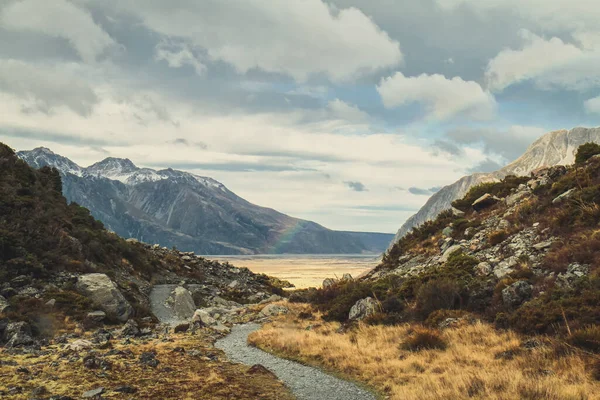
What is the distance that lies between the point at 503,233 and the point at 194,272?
1842 inches

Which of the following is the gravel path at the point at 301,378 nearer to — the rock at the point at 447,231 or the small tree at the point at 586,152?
the rock at the point at 447,231

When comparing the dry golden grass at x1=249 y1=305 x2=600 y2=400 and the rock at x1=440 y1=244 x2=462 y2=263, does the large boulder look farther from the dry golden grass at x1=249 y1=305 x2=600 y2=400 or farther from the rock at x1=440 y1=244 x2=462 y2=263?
the rock at x1=440 y1=244 x2=462 y2=263

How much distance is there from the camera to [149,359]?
17.1 m

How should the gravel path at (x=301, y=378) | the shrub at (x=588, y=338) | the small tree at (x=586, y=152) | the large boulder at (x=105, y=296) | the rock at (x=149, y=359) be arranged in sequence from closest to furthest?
the gravel path at (x=301, y=378) → the shrub at (x=588, y=338) → the rock at (x=149, y=359) → the large boulder at (x=105, y=296) → the small tree at (x=586, y=152)

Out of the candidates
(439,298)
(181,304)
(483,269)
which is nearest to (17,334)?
(181,304)

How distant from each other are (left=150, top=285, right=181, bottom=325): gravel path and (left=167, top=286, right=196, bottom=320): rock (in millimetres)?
552

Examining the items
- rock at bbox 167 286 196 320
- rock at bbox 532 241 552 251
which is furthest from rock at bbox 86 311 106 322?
rock at bbox 532 241 552 251

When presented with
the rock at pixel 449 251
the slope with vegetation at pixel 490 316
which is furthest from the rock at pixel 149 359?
the rock at pixel 449 251

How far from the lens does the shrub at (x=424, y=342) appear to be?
55.4ft

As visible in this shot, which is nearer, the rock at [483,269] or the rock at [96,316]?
the rock at [96,316]

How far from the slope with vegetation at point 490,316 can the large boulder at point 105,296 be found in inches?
462

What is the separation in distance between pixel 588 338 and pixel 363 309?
1429cm

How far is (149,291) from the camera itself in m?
43.1

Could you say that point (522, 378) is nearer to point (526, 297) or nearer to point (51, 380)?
point (526, 297)
